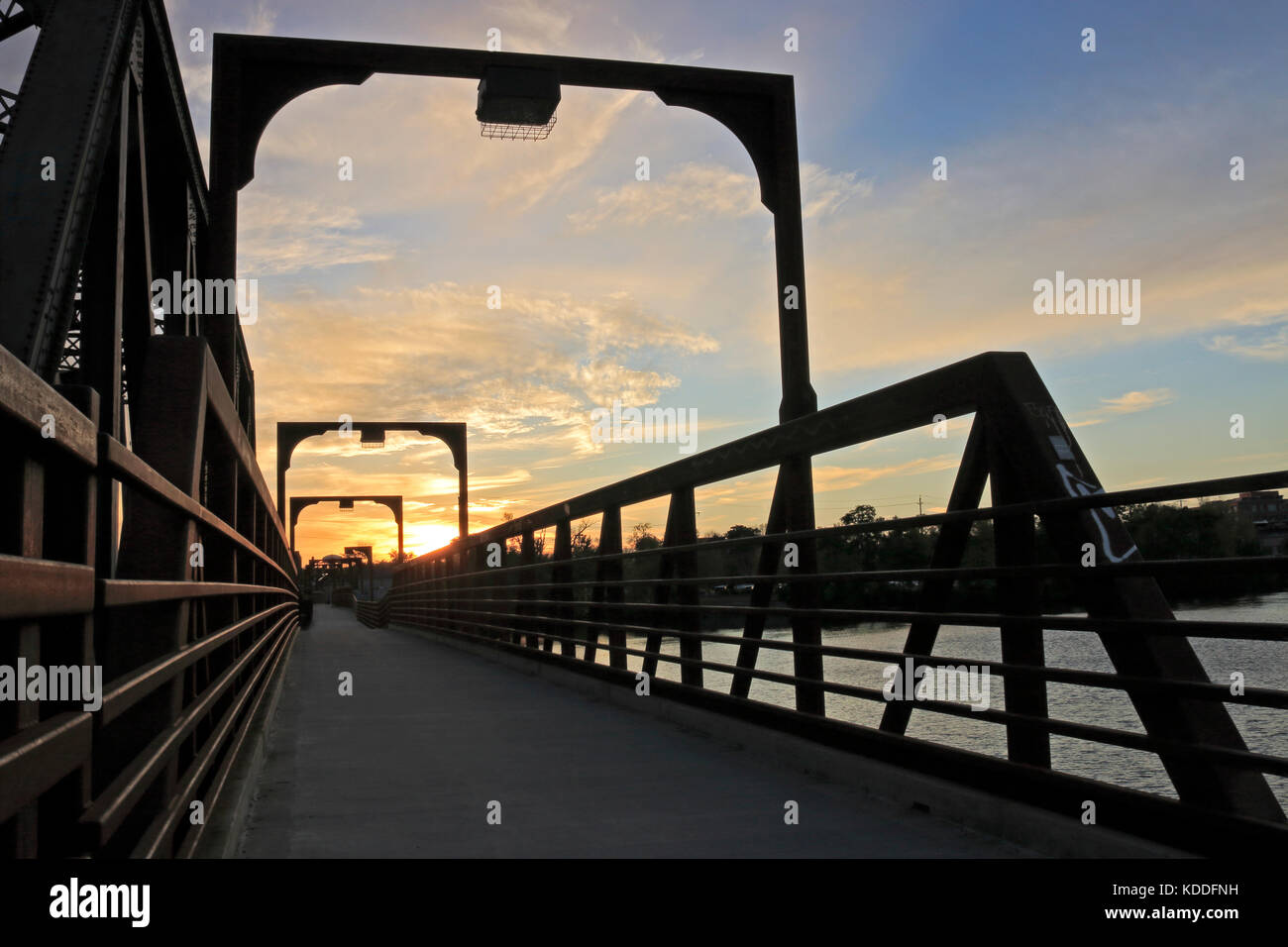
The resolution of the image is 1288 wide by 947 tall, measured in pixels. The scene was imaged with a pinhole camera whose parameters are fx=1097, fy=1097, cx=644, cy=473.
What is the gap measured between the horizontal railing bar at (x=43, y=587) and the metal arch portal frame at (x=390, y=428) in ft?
71.5

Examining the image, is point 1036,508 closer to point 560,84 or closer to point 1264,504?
point 1264,504

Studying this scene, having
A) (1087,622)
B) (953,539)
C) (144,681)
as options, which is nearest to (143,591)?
(144,681)

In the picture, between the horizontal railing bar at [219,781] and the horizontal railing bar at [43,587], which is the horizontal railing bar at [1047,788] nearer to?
the horizontal railing bar at [219,781]

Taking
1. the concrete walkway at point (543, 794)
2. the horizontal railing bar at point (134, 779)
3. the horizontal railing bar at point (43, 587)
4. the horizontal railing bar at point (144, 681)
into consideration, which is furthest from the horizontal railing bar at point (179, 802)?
the horizontal railing bar at point (43, 587)

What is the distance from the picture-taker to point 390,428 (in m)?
27.5

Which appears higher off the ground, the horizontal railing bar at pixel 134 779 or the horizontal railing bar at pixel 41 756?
the horizontal railing bar at pixel 41 756

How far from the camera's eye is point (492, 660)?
13125 mm

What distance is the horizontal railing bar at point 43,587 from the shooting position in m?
1.51

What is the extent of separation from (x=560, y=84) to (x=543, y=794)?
5806 millimetres

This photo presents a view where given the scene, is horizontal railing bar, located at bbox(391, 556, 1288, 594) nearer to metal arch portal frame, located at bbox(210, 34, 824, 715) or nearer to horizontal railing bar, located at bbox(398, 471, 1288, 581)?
horizontal railing bar, located at bbox(398, 471, 1288, 581)

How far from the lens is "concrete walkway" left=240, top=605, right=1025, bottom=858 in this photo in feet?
12.6

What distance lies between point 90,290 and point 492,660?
27.7ft
